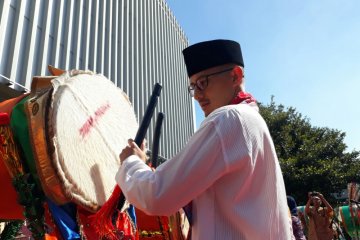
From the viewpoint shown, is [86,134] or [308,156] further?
[308,156]

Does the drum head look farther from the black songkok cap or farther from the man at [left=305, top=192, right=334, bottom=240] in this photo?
the man at [left=305, top=192, right=334, bottom=240]

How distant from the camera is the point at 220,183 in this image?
42.3 inches

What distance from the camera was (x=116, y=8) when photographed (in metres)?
10.8

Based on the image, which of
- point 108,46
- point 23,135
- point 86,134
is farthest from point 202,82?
point 108,46

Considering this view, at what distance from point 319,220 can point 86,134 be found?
483 centimetres

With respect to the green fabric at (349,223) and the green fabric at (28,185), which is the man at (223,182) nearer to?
the green fabric at (28,185)

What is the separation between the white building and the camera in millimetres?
5832

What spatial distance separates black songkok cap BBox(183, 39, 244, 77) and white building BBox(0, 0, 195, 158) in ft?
15.4

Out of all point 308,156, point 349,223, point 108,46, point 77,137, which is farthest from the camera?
point 308,156

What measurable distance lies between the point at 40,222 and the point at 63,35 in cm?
703

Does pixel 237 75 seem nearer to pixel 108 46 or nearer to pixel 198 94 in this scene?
pixel 198 94

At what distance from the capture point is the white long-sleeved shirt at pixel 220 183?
3.33 feet

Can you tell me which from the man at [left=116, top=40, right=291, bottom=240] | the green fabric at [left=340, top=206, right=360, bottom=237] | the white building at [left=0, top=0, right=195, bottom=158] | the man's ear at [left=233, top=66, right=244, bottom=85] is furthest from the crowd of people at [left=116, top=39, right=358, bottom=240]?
the green fabric at [left=340, top=206, right=360, bottom=237]

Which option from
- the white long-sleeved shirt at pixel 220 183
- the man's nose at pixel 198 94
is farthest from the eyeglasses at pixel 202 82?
the white long-sleeved shirt at pixel 220 183
